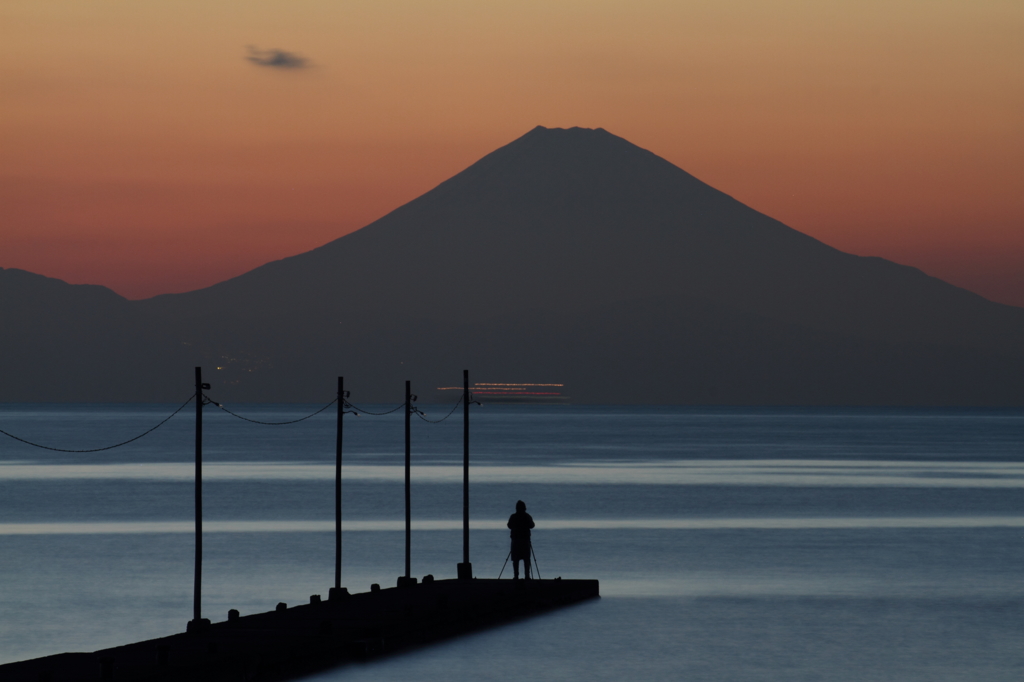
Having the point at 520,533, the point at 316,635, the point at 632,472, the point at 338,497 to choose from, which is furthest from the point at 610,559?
the point at 632,472

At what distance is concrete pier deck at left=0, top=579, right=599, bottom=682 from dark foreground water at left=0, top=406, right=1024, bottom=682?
1.89 feet

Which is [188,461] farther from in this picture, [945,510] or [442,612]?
[442,612]

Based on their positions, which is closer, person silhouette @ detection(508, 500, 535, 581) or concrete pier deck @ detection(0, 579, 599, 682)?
concrete pier deck @ detection(0, 579, 599, 682)

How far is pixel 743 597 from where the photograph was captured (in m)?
35.0

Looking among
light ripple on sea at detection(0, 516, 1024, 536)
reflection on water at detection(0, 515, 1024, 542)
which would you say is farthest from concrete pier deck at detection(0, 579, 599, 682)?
light ripple on sea at detection(0, 516, 1024, 536)

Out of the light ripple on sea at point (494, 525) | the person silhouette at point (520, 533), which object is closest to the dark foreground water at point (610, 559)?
the light ripple on sea at point (494, 525)

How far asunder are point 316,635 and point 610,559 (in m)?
21.1

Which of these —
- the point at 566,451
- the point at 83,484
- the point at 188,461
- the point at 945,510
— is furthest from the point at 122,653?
the point at 566,451

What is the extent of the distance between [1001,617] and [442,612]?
12.8 m

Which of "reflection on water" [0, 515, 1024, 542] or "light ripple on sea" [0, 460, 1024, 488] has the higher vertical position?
"light ripple on sea" [0, 460, 1024, 488]

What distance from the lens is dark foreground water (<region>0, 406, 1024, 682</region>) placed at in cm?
2631

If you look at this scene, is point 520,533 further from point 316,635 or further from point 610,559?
point 610,559

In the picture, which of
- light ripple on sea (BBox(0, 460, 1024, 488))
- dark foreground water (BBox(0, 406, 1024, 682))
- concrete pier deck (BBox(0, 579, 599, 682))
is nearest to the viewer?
→ concrete pier deck (BBox(0, 579, 599, 682))

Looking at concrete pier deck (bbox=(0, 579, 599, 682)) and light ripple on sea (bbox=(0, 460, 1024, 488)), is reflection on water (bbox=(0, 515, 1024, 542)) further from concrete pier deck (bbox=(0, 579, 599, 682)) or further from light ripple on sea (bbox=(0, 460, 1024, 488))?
light ripple on sea (bbox=(0, 460, 1024, 488))
